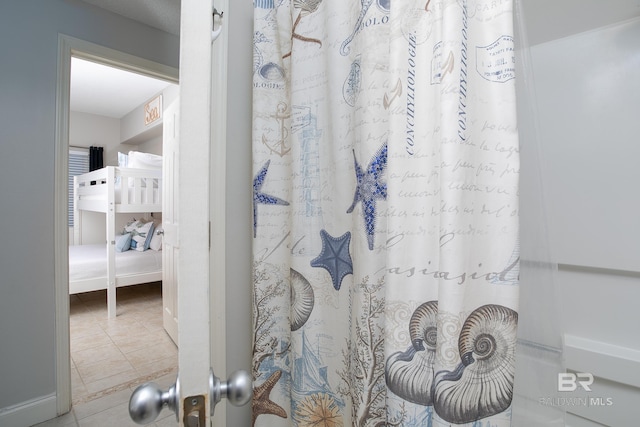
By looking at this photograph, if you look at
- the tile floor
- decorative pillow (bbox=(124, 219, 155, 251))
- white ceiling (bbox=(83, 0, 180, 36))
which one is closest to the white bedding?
decorative pillow (bbox=(124, 219, 155, 251))

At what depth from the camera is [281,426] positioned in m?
0.93

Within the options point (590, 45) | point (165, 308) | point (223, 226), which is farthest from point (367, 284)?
point (165, 308)

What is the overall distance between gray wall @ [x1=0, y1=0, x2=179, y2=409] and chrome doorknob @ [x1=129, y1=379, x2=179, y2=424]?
5.34 ft

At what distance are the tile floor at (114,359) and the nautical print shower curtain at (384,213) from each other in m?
1.24

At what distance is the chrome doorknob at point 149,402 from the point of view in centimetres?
35

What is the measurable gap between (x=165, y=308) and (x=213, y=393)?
2451mm

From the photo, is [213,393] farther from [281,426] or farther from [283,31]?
[283,31]

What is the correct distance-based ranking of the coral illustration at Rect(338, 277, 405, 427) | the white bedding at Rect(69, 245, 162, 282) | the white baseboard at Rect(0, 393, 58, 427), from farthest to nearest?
1. the white bedding at Rect(69, 245, 162, 282)
2. the white baseboard at Rect(0, 393, 58, 427)
3. the coral illustration at Rect(338, 277, 405, 427)

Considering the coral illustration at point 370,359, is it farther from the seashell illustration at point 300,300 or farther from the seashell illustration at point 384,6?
the seashell illustration at point 384,6

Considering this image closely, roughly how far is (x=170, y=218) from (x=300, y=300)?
72.4 inches

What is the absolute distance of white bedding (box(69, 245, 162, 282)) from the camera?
2.71 meters

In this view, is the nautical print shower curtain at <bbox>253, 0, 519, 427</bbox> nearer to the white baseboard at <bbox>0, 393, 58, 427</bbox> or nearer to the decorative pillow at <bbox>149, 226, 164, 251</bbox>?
the white baseboard at <bbox>0, 393, 58, 427</bbox>

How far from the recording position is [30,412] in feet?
4.68

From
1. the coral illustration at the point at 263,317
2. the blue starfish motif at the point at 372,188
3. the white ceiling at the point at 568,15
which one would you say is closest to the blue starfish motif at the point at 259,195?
the coral illustration at the point at 263,317
